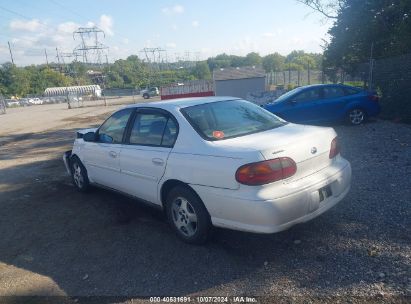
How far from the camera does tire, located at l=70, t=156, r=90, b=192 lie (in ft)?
19.9

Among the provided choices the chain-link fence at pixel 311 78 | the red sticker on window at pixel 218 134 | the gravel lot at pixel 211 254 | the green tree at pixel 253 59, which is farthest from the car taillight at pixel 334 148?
the green tree at pixel 253 59

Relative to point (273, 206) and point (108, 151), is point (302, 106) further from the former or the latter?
point (273, 206)

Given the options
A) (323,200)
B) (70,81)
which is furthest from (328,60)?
(70,81)

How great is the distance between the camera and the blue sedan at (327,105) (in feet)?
34.8

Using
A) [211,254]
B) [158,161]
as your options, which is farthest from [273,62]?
[211,254]

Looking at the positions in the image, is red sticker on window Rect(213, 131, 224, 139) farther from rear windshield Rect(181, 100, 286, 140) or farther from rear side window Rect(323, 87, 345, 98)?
rear side window Rect(323, 87, 345, 98)

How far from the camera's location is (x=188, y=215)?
3971 millimetres

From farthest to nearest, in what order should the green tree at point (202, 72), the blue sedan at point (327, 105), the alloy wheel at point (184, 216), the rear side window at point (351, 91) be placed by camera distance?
the green tree at point (202, 72) < the rear side window at point (351, 91) < the blue sedan at point (327, 105) < the alloy wheel at point (184, 216)

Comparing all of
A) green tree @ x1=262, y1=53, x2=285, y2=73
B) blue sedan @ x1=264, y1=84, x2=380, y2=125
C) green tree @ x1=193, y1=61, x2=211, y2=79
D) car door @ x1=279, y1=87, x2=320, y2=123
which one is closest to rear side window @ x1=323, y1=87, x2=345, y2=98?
blue sedan @ x1=264, y1=84, x2=380, y2=125

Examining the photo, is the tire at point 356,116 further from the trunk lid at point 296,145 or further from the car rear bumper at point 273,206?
the car rear bumper at point 273,206

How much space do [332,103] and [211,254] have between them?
26.7 feet

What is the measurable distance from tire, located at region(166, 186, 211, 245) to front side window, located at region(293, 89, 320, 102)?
7.76 m

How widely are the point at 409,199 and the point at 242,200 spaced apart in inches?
104

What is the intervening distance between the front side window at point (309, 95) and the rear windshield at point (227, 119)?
6.56 m
